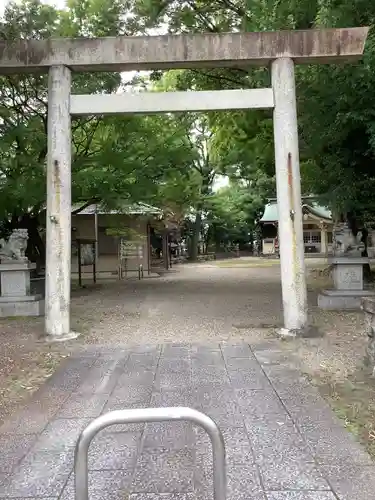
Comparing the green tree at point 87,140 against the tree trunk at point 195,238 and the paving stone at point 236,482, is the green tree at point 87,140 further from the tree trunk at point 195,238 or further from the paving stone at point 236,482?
the tree trunk at point 195,238

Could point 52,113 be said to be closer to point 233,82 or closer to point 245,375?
point 245,375

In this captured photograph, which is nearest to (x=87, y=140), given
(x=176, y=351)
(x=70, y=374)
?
(x=176, y=351)

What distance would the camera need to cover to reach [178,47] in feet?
25.9

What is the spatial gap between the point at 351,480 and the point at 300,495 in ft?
1.38

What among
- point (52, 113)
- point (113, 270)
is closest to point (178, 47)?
point (52, 113)

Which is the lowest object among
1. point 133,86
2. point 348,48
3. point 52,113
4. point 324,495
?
point 324,495

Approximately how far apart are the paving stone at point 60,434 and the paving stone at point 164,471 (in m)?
0.68

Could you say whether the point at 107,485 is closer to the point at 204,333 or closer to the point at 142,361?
the point at 142,361

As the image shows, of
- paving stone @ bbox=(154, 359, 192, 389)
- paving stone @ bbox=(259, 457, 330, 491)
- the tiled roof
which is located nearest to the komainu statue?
paving stone @ bbox=(154, 359, 192, 389)

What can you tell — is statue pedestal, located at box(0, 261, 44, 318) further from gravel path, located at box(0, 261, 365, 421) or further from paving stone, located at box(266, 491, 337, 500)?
paving stone, located at box(266, 491, 337, 500)

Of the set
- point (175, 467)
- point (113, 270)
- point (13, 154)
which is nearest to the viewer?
point (175, 467)

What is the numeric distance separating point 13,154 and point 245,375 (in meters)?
9.35

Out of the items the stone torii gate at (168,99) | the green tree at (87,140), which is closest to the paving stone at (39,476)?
the stone torii gate at (168,99)

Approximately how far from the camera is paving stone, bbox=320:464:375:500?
2.99 meters
